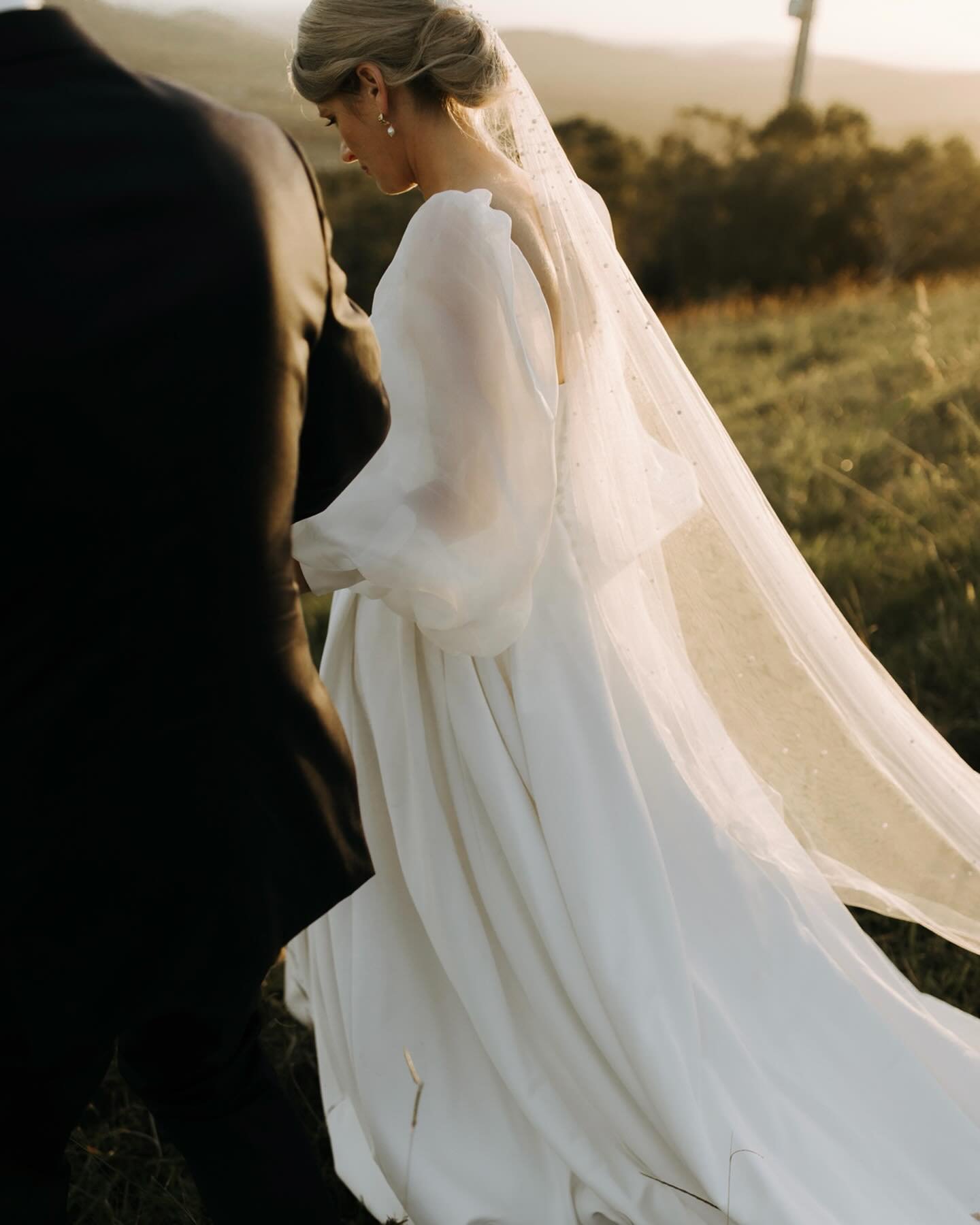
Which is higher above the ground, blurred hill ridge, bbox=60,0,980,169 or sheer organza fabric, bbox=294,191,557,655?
sheer organza fabric, bbox=294,191,557,655

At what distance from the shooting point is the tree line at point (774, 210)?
19.7m

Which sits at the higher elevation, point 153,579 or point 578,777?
point 153,579

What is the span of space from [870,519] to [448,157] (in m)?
3.56

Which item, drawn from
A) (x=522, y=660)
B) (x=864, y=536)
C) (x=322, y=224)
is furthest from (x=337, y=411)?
(x=864, y=536)

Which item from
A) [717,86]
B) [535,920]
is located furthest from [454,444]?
[717,86]

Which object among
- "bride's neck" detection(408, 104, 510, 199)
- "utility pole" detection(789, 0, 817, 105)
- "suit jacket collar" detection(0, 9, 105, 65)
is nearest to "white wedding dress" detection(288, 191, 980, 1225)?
"bride's neck" detection(408, 104, 510, 199)

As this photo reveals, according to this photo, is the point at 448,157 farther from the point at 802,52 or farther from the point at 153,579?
the point at 802,52

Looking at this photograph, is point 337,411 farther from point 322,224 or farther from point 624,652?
point 624,652

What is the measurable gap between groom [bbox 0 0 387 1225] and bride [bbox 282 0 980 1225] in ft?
1.62

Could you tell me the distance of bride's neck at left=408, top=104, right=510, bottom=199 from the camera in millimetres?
2123

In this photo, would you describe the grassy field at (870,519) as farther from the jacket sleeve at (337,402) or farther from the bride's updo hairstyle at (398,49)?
the bride's updo hairstyle at (398,49)

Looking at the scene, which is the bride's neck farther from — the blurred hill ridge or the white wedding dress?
the blurred hill ridge

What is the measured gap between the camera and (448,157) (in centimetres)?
214

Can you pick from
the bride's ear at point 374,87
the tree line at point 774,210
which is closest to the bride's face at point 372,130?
the bride's ear at point 374,87
